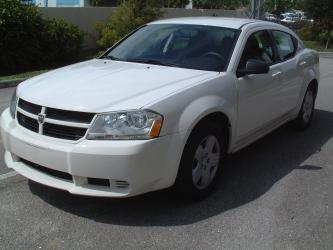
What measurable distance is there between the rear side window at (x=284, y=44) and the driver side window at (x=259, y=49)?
0.88 feet

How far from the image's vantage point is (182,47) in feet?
17.2

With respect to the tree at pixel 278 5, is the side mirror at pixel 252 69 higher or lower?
higher

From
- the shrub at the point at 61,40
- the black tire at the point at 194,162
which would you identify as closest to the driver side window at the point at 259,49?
the black tire at the point at 194,162

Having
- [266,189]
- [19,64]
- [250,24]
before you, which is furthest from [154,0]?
[266,189]

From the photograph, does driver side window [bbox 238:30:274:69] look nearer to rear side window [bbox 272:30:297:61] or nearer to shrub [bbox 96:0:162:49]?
rear side window [bbox 272:30:297:61]

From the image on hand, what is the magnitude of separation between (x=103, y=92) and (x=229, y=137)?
1.39 m

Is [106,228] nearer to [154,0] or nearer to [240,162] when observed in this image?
[240,162]

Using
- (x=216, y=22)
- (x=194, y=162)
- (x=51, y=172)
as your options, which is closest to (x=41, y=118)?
(x=51, y=172)

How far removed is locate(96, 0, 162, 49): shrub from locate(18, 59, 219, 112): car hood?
13.1 metres

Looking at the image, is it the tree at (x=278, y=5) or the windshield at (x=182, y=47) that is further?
the tree at (x=278, y=5)

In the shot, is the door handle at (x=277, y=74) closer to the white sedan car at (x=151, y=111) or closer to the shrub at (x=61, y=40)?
the white sedan car at (x=151, y=111)

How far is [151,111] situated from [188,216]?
0.96 m

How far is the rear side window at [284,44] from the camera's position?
6.20 m

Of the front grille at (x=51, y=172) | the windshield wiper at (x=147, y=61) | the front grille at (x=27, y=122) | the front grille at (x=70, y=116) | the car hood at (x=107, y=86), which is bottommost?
the front grille at (x=51, y=172)
